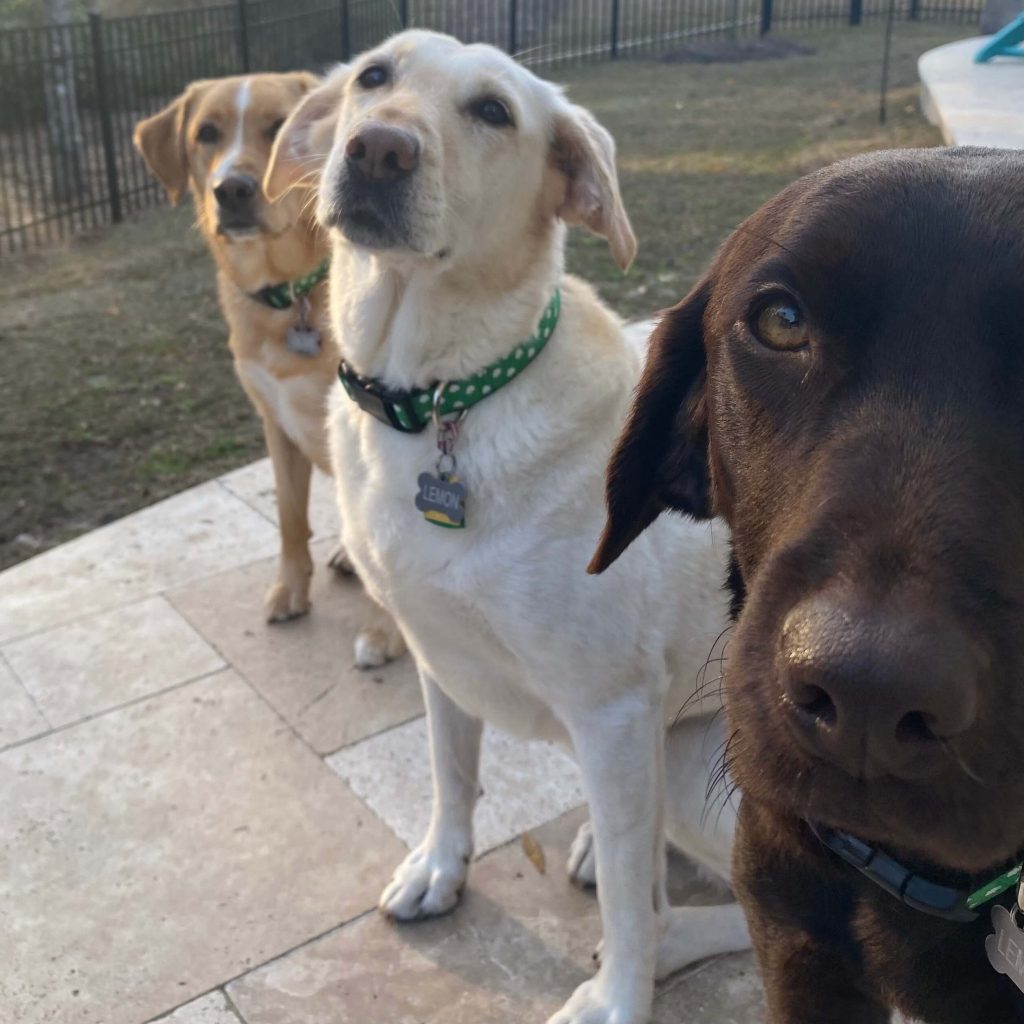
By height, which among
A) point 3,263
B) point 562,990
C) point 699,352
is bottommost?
point 3,263

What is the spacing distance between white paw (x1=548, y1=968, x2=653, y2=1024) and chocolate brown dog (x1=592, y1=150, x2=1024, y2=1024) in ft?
1.79

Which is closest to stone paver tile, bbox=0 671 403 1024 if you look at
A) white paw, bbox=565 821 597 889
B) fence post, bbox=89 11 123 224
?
white paw, bbox=565 821 597 889

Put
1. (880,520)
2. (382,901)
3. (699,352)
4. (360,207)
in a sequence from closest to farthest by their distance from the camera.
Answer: (880,520)
(699,352)
(360,207)
(382,901)

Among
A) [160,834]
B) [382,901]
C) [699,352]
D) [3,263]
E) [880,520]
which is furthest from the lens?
[3,263]

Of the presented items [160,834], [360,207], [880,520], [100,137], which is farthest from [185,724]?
[100,137]

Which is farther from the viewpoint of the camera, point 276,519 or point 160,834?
point 276,519

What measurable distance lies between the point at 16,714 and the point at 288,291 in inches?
60.0

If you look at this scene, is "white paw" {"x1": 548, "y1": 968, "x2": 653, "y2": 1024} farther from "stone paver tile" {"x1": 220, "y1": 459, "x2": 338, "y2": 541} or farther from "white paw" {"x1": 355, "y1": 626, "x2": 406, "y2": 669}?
"stone paver tile" {"x1": 220, "y1": 459, "x2": 338, "y2": 541}

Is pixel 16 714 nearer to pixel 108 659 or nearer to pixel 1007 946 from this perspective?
pixel 108 659

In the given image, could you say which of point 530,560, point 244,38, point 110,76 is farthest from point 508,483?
point 244,38

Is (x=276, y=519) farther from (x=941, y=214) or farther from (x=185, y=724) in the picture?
(x=941, y=214)

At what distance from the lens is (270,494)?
4.75m

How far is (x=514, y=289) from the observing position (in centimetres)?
252

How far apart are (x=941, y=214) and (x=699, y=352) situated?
533 mm
